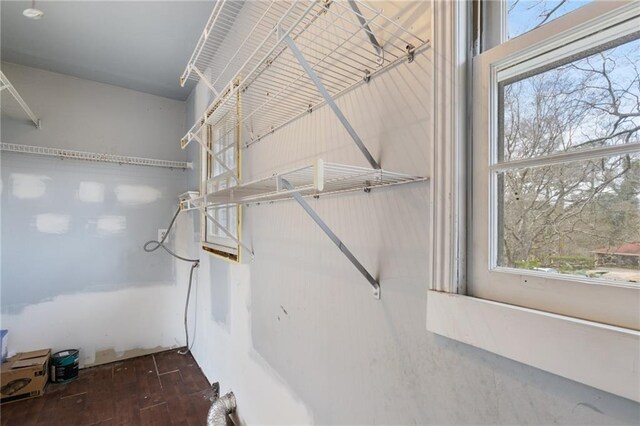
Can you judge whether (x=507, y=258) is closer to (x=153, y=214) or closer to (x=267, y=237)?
(x=267, y=237)

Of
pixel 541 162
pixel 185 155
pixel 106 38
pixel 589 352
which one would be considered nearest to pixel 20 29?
pixel 106 38

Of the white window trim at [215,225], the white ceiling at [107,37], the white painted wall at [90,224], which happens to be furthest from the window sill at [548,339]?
the white painted wall at [90,224]

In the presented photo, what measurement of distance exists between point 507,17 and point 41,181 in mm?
3763

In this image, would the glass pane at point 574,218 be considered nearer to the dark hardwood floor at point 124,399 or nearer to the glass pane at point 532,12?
the glass pane at point 532,12

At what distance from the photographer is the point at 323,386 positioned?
1.18m

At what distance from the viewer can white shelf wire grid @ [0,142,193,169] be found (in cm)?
262

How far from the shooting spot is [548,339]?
21.3 inches

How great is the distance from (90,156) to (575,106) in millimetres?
3680

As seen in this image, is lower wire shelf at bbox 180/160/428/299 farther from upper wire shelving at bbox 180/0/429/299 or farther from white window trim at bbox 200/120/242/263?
white window trim at bbox 200/120/242/263

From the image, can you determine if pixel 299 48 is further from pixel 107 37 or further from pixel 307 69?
pixel 107 37

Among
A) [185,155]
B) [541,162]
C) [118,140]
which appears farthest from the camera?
[185,155]

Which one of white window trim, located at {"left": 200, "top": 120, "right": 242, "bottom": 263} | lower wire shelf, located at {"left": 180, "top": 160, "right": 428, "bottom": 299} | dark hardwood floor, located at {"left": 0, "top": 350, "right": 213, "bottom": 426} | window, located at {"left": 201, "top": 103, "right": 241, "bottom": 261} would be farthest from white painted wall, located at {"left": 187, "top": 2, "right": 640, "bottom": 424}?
dark hardwood floor, located at {"left": 0, "top": 350, "right": 213, "bottom": 426}

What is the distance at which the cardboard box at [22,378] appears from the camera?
2.38 metres

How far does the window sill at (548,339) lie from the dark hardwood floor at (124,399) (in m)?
2.34
